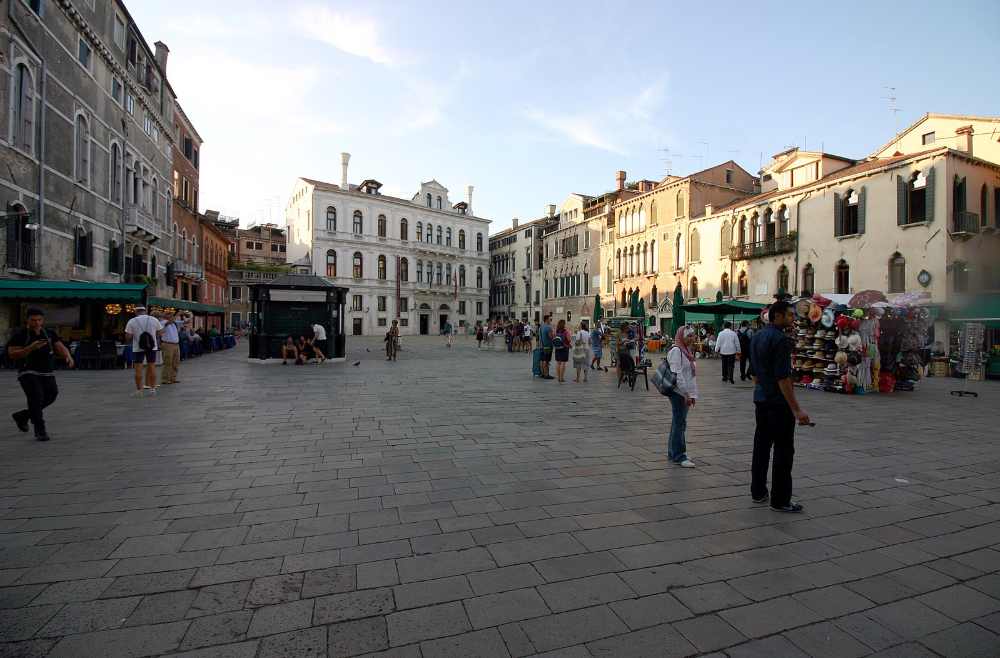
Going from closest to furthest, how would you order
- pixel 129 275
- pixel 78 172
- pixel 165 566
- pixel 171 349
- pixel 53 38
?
pixel 165 566 < pixel 171 349 < pixel 53 38 < pixel 78 172 < pixel 129 275

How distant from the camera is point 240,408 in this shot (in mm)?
9062

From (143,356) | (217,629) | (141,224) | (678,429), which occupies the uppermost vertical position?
(141,224)

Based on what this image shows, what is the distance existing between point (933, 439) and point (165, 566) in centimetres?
910

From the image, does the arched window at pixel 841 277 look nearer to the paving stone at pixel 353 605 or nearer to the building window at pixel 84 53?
the paving stone at pixel 353 605

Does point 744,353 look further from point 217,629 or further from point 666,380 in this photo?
point 217,629

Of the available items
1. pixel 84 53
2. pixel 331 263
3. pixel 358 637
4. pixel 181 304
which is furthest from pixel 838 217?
pixel 331 263

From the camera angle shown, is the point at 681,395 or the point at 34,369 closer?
the point at 681,395

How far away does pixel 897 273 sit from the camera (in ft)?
78.4

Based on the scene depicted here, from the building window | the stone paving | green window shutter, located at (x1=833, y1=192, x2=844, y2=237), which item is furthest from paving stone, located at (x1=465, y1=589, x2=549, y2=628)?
green window shutter, located at (x1=833, y1=192, x2=844, y2=237)

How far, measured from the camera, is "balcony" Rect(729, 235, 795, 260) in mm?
29170

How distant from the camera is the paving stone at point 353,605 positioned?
8.79 feet

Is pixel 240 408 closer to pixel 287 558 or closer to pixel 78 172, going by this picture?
pixel 287 558

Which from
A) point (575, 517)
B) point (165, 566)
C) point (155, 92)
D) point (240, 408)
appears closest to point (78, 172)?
point (155, 92)

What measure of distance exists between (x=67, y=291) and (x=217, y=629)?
55.5ft
